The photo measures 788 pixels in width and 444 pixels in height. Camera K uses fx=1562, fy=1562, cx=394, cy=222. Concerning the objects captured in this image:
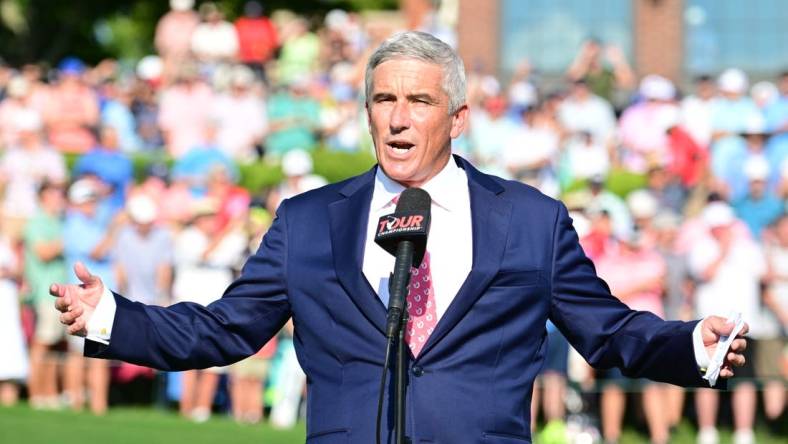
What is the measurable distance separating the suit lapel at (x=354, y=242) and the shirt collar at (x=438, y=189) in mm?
29

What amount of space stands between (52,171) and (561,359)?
580cm

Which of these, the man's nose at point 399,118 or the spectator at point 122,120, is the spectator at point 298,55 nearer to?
the spectator at point 122,120

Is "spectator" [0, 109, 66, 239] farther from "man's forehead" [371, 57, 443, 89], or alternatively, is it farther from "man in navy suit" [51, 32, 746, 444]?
"man's forehead" [371, 57, 443, 89]

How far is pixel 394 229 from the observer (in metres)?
4.05

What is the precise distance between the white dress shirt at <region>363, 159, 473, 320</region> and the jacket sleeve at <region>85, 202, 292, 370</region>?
0.27 meters

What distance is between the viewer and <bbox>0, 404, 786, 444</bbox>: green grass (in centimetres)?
1117

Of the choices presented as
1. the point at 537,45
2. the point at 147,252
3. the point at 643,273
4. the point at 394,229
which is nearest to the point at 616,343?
the point at 394,229

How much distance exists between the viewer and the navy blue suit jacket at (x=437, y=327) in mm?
4301

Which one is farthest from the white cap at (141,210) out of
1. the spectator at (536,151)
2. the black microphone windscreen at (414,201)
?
the black microphone windscreen at (414,201)

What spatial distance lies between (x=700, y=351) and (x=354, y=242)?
1.02 meters

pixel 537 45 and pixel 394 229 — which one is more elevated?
pixel 537 45

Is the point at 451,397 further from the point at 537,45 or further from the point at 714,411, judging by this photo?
the point at 537,45

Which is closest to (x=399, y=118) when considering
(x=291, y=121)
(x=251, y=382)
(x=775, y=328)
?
(x=775, y=328)

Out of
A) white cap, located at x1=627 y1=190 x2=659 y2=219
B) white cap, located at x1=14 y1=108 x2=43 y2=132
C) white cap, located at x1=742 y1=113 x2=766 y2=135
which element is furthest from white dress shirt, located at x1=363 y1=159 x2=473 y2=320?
white cap, located at x1=14 y1=108 x2=43 y2=132
